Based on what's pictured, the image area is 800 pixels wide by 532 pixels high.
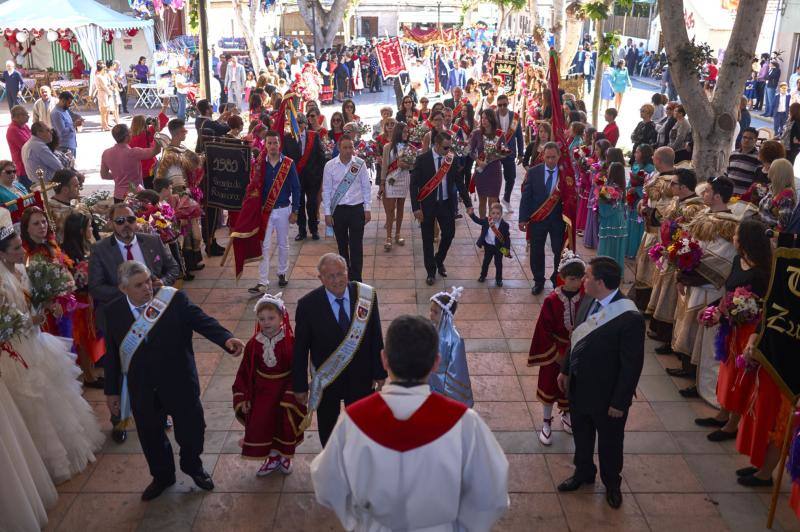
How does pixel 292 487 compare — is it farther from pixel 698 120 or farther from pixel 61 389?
pixel 698 120

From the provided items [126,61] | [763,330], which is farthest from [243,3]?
[763,330]

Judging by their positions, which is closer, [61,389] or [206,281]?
[61,389]

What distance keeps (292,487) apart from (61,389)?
1.87 meters

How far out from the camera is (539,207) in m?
9.07

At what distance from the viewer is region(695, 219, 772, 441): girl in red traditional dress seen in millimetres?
5547

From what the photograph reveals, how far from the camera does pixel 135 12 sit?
33812 mm

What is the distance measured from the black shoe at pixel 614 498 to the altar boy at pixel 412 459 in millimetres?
2320

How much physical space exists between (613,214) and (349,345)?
563cm

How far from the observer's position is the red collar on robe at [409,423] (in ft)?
9.96

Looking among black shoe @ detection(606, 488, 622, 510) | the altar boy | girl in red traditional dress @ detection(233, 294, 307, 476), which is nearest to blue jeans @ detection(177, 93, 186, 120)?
girl in red traditional dress @ detection(233, 294, 307, 476)

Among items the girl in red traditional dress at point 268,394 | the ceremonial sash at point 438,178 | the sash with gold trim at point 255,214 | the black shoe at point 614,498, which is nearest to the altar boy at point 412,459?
the girl in red traditional dress at point 268,394

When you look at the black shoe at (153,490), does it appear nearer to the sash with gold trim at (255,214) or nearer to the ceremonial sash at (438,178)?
the sash with gold trim at (255,214)

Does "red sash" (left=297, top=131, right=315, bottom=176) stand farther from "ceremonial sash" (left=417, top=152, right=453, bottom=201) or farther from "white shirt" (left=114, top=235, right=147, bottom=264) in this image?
"white shirt" (left=114, top=235, right=147, bottom=264)

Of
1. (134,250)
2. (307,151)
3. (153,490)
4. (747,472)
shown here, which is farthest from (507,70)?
(153,490)
